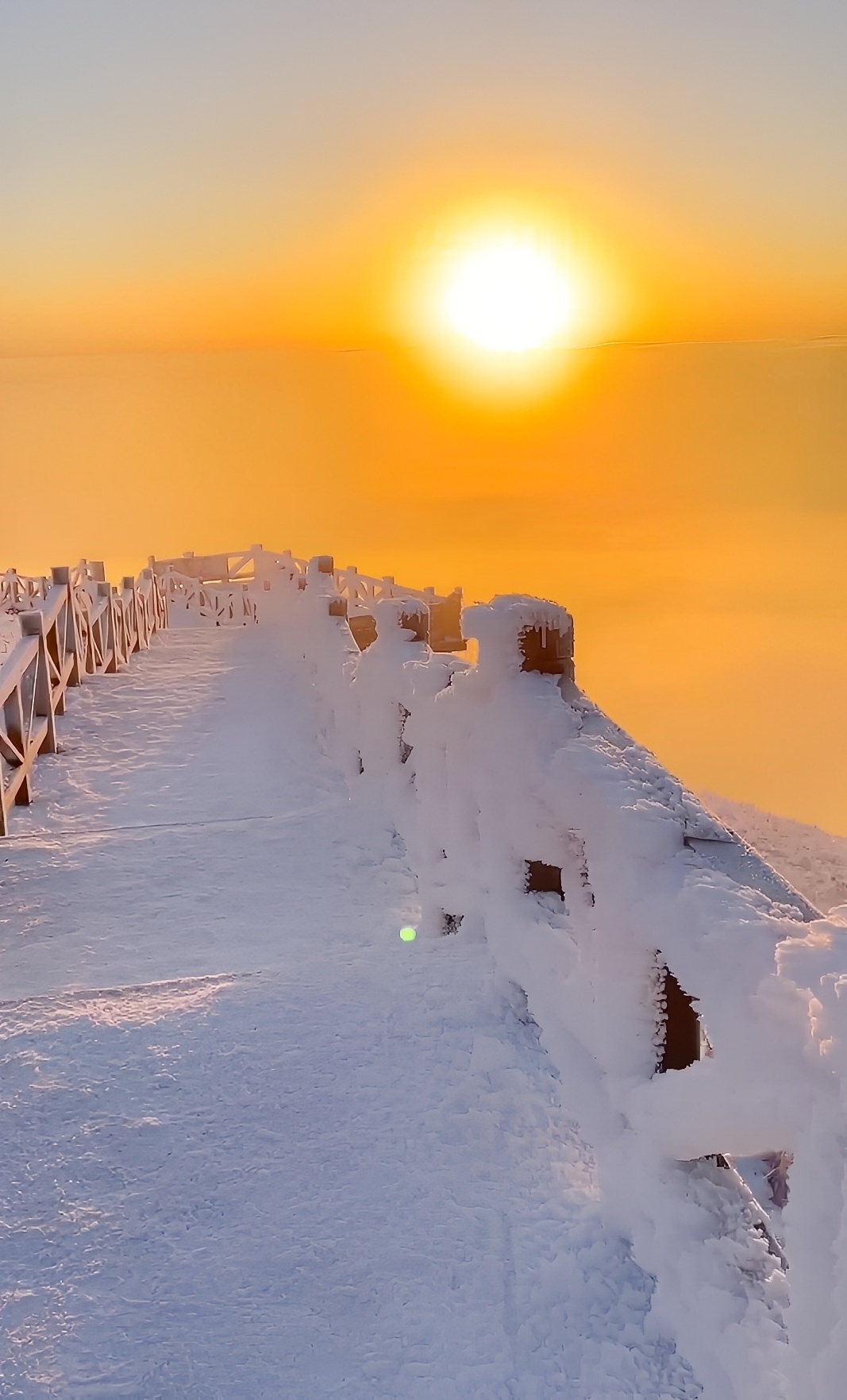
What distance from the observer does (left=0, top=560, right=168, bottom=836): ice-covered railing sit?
695cm

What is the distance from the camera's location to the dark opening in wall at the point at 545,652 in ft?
10.1

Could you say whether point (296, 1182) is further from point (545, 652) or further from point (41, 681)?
→ point (41, 681)

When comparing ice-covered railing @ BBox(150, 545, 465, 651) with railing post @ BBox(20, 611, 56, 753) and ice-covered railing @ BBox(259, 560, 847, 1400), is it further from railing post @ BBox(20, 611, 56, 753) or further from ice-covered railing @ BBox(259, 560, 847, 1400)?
ice-covered railing @ BBox(259, 560, 847, 1400)

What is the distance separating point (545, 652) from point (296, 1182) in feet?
5.33

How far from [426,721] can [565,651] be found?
1108 mm

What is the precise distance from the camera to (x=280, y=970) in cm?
373

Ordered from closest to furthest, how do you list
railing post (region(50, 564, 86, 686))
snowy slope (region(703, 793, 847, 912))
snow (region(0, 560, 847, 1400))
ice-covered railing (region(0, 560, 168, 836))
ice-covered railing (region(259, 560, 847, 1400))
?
ice-covered railing (region(259, 560, 847, 1400))
snow (region(0, 560, 847, 1400))
ice-covered railing (region(0, 560, 168, 836))
railing post (region(50, 564, 86, 686))
snowy slope (region(703, 793, 847, 912))

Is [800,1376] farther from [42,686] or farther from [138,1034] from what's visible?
[42,686]

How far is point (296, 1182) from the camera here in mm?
2596

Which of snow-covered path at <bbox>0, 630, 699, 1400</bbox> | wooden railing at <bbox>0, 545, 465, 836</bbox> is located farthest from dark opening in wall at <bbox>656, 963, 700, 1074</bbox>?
wooden railing at <bbox>0, 545, 465, 836</bbox>

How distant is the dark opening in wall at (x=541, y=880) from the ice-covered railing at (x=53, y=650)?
14.4ft

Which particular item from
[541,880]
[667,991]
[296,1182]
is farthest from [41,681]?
[667,991]

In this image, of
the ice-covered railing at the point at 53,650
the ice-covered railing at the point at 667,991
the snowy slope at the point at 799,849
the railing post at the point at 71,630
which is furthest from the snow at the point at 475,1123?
the snowy slope at the point at 799,849

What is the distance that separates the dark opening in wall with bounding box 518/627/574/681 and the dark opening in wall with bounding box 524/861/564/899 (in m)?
0.62
